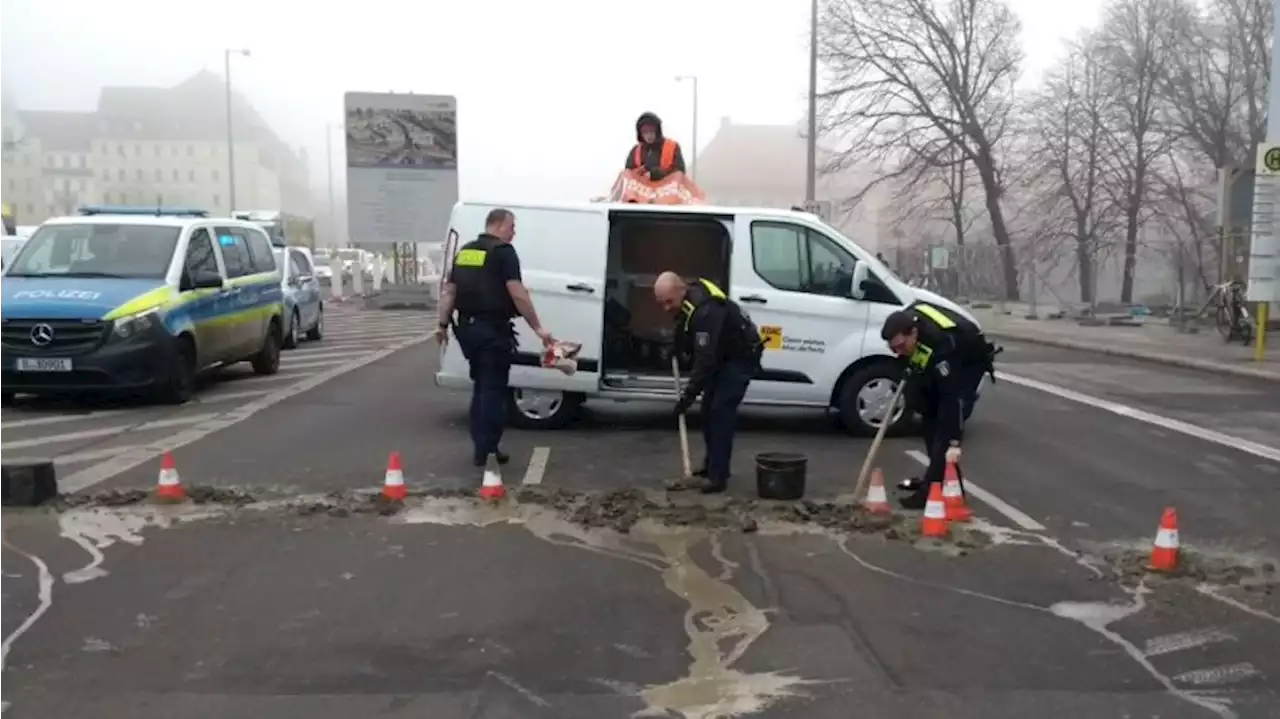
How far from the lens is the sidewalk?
1605cm

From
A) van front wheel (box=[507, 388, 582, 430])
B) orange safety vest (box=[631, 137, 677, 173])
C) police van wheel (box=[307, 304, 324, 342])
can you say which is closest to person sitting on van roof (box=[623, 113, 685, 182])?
orange safety vest (box=[631, 137, 677, 173])

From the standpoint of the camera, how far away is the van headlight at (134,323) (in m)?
10.6

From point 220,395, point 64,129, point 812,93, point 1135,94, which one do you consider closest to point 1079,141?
point 1135,94

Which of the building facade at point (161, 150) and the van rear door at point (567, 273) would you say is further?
the building facade at point (161, 150)

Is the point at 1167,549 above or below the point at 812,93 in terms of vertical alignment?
below

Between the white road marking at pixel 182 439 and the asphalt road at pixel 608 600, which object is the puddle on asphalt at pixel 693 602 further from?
the white road marking at pixel 182 439

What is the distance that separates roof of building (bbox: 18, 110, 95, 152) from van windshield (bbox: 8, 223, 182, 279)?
2918 inches

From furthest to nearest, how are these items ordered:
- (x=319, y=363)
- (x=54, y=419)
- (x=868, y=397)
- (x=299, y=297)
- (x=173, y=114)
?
1. (x=173, y=114)
2. (x=299, y=297)
3. (x=319, y=363)
4. (x=54, y=419)
5. (x=868, y=397)

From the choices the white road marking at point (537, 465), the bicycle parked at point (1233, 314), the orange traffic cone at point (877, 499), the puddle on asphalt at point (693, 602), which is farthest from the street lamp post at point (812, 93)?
the puddle on asphalt at point (693, 602)

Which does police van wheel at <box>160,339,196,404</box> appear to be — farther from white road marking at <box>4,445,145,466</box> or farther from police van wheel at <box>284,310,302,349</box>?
police van wheel at <box>284,310,302,349</box>

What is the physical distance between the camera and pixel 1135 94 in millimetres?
37969

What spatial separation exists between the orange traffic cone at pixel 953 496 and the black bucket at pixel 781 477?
0.91m

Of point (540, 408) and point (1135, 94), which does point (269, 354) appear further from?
point (1135, 94)

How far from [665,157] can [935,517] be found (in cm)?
530
